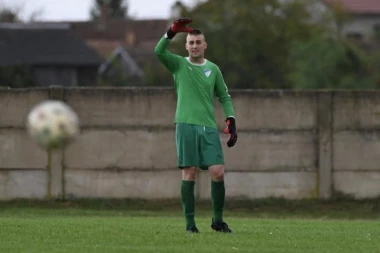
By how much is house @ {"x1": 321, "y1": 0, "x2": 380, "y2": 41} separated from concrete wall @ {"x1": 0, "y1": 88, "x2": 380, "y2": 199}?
73.7 meters

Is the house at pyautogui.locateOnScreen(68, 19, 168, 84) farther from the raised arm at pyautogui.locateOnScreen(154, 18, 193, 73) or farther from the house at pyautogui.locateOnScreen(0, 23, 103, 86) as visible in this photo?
the raised arm at pyautogui.locateOnScreen(154, 18, 193, 73)

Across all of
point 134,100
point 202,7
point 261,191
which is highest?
point 202,7

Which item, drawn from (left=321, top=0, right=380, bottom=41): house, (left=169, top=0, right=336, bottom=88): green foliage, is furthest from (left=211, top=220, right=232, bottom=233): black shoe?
(left=321, top=0, right=380, bottom=41): house

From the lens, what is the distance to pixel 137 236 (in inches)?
478

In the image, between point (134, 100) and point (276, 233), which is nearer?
point (276, 233)

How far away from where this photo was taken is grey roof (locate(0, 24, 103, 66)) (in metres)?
56.9

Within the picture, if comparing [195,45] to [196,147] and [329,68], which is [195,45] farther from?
[329,68]

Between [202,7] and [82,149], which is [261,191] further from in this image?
[202,7]

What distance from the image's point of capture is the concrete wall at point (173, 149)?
2116 centimetres

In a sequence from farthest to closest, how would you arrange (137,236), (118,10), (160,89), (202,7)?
(118,10) < (202,7) < (160,89) < (137,236)

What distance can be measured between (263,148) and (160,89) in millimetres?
2230

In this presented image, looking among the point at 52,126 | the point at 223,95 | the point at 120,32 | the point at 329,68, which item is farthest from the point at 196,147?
the point at 120,32

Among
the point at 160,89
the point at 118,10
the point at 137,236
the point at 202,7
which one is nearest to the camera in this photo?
the point at 137,236

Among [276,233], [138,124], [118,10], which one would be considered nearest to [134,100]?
[138,124]
